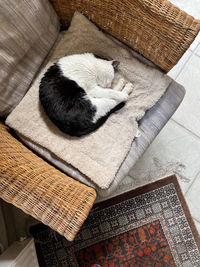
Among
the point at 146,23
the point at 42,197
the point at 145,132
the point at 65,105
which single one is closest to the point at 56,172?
the point at 42,197

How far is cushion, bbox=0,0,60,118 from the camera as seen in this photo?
100cm

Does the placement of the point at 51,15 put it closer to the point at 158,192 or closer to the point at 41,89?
the point at 41,89

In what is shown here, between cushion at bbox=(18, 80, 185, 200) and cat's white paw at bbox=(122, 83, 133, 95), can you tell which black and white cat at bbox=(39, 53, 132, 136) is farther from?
cushion at bbox=(18, 80, 185, 200)

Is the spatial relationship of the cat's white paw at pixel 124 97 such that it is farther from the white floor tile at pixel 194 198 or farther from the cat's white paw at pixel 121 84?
the white floor tile at pixel 194 198

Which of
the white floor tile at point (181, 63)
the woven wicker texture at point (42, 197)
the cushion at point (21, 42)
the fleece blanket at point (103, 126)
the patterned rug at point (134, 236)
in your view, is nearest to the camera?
the woven wicker texture at point (42, 197)

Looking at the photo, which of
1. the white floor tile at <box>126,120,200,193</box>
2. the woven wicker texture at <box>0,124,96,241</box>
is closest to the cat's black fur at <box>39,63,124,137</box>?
the woven wicker texture at <box>0,124,96,241</box>

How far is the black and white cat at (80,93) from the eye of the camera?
1.07 meters

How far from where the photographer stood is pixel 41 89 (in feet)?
3.62

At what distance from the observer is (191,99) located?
5.10ft

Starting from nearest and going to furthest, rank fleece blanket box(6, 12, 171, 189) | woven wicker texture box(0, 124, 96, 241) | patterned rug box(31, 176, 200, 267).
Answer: woven wicker texture box(0, 124, 96, 241) < fleece blanket box(6, 12, 171, 189) < patterned rug box(31, 176, 200, 267)

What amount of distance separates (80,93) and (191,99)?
30.2 inches

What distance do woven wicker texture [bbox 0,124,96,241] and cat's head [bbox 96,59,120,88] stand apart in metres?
0.55

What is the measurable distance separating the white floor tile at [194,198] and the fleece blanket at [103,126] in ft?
2.12

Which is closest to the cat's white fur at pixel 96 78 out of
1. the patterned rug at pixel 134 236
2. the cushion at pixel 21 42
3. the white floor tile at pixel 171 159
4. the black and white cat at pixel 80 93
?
the black and white cat at pixel 80 93
